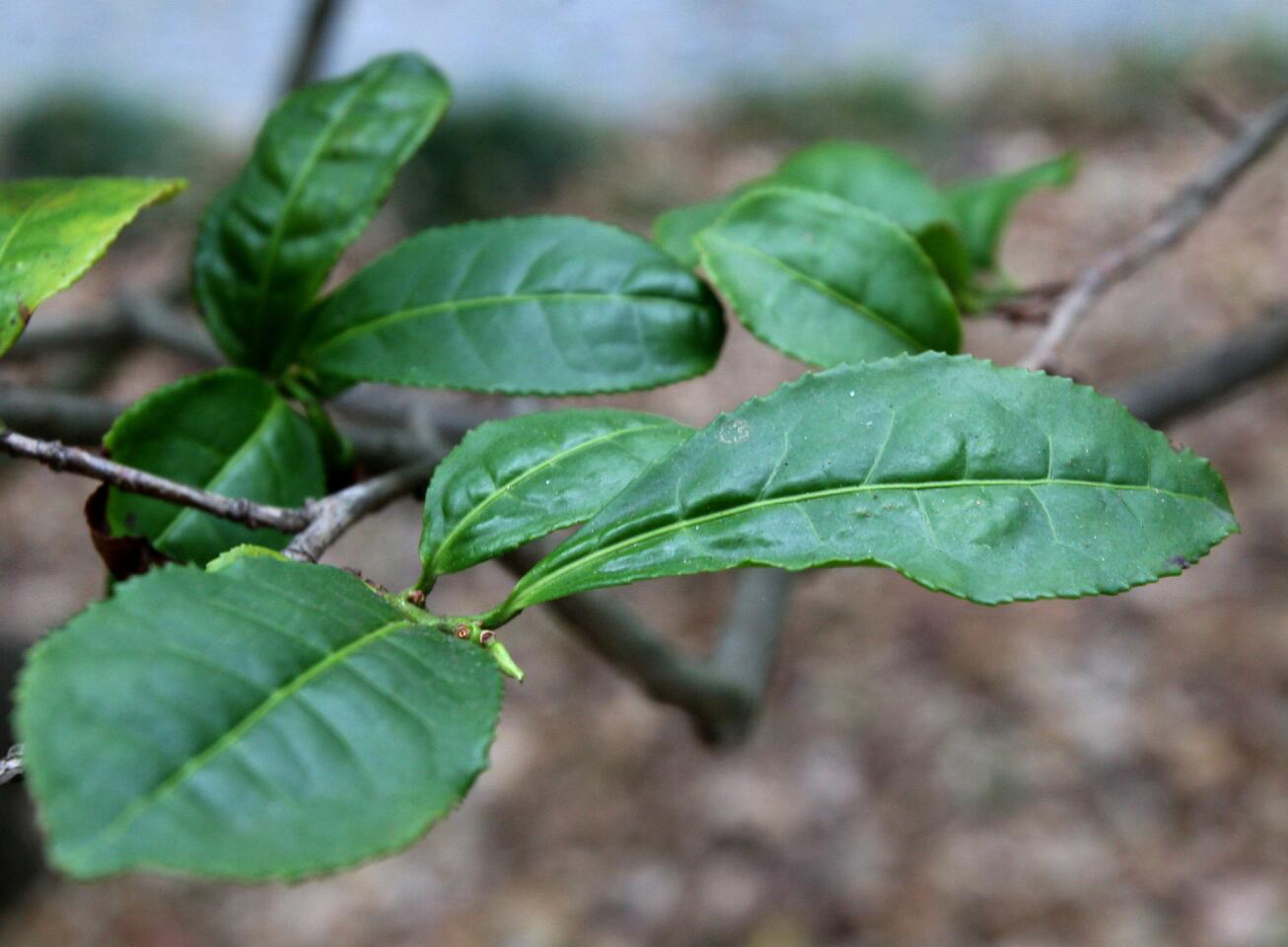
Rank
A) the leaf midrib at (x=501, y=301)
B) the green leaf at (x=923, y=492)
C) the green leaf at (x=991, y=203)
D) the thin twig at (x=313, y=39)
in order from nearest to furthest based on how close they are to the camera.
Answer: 1. the green leaf at (x=923, y=492)
2. the leaf midrib at (x=501, y=301)
3. the green leaf at (x=991, y=203)
4. the thin twig at (x=313, y=39)

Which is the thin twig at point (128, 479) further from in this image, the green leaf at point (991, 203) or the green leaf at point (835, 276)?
the green leaf at point (991, 203)

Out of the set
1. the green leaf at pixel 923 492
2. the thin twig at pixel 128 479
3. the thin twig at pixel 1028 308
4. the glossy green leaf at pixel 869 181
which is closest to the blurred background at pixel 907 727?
Answer: the thin twig at pixel 1028 308

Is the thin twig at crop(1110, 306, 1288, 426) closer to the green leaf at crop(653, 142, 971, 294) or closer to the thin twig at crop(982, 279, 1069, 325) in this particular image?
the thin twig at crop(982, 279, 1069, 325)

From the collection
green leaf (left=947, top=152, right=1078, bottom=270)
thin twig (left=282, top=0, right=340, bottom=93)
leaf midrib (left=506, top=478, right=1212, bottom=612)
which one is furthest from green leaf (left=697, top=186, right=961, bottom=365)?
thin twig (left=282, top=0, right=340, bottom=93)

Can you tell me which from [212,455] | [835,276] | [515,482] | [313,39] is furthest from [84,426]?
[313,39]

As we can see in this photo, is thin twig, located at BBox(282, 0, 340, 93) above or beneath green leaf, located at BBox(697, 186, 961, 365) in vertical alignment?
beneath

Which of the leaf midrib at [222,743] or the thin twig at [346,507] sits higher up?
the leaf midrib at [222,743]

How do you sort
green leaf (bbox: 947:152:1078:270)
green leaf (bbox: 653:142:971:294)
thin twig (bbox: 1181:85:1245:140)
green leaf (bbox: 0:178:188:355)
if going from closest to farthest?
green leaf (bbox: 0:178:188:355) → green leaf (bbox: 653:142:971:294) → green leaf (bbox: 947:152:1078:270) → thin twig (bbox: 1181:85:1245:140)

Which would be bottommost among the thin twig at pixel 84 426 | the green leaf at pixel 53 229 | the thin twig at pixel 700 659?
the thin twig at pixel 700 659
